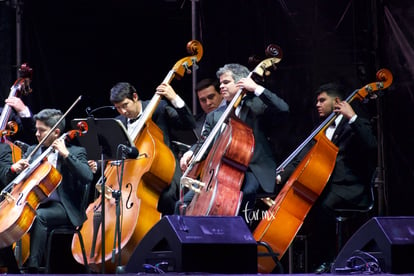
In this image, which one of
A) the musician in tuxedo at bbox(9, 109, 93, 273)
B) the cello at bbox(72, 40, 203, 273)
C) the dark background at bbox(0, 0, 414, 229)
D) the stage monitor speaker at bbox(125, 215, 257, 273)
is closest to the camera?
the stage monitor speaker at bbox(125, 215, 257, 273)

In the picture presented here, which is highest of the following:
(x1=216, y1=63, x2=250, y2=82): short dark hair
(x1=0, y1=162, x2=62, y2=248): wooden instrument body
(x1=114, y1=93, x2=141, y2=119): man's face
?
(x1=216, y1=63, x2=250, y2=82): short dark hair

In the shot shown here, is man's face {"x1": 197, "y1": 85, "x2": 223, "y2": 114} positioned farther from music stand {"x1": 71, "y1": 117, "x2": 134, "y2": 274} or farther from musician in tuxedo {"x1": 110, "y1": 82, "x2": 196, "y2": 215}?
music stand {"x1": 71, "y1": 117, "x2": 134, "y2": 274}

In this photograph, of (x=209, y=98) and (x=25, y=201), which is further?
(x=209, y=98)

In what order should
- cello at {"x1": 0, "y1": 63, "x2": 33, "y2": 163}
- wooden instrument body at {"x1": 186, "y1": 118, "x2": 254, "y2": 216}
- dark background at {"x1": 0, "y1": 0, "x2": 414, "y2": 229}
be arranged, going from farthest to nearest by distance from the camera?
cello at {"x1": 0, "y1": 63, "x2": 33, "y2": 163}, dark background at {"x1": 0, "y1": 0, "x2": 414, "y2": 229}, wooden instrument body at {"x1": 186, "y1": 118, "x2": 254, "y2": 216}

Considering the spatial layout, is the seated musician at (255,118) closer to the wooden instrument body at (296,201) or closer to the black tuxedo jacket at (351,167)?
the wooden instrument body at (296,201)

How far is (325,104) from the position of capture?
6273 mm

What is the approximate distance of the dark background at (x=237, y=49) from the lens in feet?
20.9

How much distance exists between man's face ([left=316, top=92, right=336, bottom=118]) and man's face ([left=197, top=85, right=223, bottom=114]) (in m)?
0.77

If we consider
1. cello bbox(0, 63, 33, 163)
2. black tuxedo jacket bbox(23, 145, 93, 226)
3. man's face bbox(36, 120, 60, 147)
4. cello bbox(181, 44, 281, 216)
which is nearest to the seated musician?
cello bbox(181, 44, 281, 216)

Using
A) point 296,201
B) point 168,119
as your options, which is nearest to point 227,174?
point 296,201

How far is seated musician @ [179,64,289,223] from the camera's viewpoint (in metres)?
5.66

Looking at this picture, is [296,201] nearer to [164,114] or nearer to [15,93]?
[164,114]

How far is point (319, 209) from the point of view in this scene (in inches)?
243

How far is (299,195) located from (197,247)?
6.21 ft
